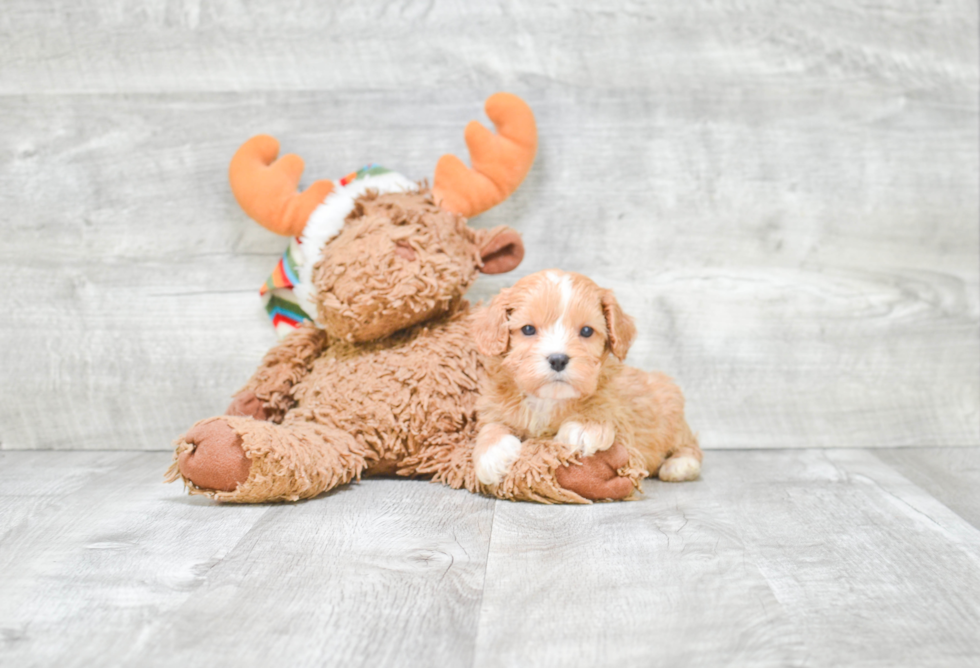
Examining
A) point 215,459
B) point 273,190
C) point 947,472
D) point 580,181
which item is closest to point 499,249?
point 580,181

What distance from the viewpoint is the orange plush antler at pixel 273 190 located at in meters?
1.29

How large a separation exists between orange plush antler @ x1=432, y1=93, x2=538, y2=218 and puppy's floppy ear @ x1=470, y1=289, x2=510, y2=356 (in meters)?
0.29

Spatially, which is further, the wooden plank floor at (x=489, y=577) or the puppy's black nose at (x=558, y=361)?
the puppy's black nose at (x=558, y=361)

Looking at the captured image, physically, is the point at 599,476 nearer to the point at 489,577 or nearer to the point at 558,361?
the point at 558,361

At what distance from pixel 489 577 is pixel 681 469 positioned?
1.59 feet

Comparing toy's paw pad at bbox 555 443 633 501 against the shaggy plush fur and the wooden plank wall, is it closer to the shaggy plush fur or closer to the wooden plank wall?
the shaggy plush fur

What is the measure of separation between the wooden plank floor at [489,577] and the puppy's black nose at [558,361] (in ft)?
0.63

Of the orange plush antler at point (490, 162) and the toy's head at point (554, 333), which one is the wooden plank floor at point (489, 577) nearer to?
the toy's head at point (554, 333)

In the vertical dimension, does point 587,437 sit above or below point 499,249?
below

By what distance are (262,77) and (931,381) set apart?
50.8 inches

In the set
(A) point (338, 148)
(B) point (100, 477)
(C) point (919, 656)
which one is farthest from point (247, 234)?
(C) point (919, 656)

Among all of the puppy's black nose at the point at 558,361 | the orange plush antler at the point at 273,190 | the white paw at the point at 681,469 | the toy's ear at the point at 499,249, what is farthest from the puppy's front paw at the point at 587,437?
the orange plush antler at the point at 273,190

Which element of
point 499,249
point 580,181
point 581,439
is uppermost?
point 580,181

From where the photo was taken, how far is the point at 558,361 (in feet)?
3.31
